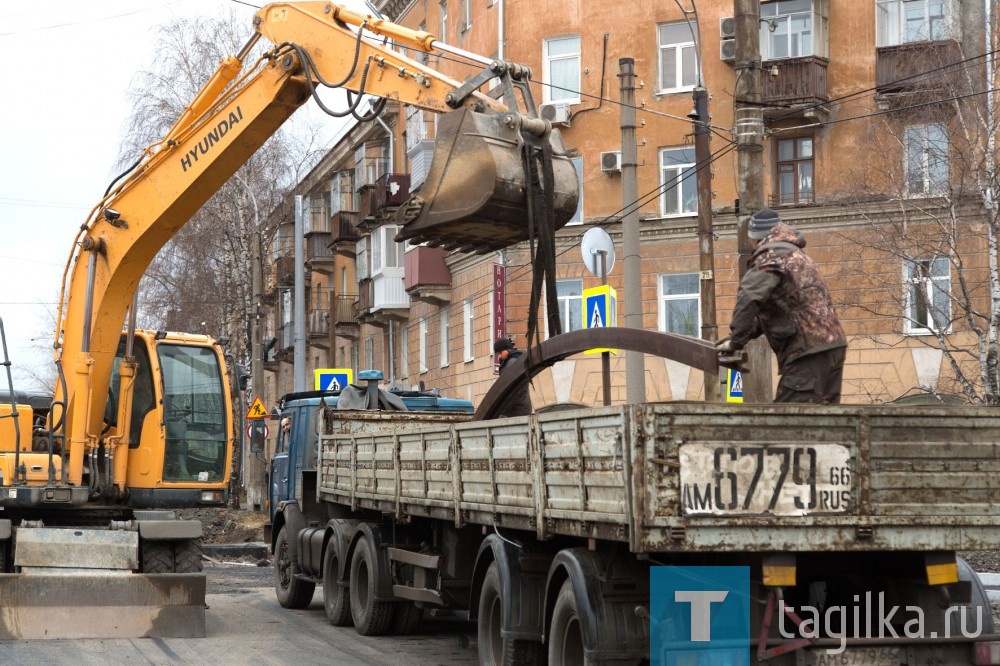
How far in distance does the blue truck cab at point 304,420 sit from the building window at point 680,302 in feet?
53.6

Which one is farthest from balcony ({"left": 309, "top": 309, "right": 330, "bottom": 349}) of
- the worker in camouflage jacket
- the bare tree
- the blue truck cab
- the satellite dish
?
the worker in camouflage jacket

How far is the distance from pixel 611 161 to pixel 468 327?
7088 mm

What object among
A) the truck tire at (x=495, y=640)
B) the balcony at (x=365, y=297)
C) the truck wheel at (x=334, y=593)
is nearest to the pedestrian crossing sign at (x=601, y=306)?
the truck wheel at (x=334, y=593)

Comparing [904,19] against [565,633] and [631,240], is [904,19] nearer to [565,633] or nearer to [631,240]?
[631,240]

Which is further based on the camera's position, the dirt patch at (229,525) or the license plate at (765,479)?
the dirt patch at (229,525)

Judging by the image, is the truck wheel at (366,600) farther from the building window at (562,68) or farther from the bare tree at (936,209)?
the building window at (562,68)

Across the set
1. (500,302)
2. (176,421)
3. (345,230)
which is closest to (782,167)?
(500,302)

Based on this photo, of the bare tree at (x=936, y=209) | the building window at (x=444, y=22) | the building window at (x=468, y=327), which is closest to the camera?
the bare tree at (x=936, y=209)

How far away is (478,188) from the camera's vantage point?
9.51 meters

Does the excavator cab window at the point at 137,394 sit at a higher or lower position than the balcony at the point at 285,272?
lower

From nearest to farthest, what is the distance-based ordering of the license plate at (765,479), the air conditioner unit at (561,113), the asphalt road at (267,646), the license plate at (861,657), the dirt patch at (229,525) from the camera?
the license plate at (765,479) < the license plate at (861,657) < the asphalt road at (267,646) < the dirt patch at (229,525) < the air conditioner unit at (561,113)

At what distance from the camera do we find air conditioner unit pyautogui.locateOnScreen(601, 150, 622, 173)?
33.2 metres

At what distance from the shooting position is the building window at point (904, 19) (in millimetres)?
30656

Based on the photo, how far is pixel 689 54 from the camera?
33281mm
